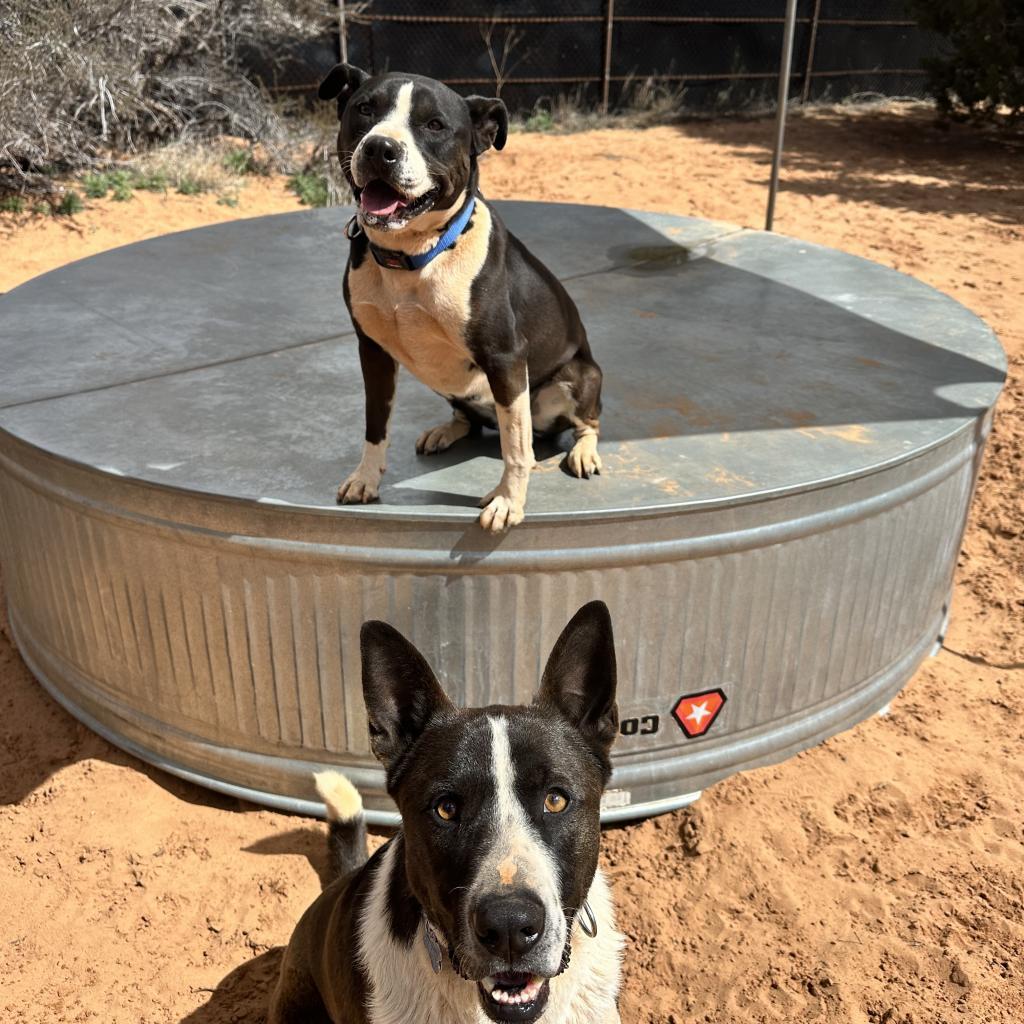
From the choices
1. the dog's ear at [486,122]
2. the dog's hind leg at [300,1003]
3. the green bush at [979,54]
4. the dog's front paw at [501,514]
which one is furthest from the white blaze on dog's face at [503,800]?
the green bush at [979,54]

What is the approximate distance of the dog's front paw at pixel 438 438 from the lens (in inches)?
133

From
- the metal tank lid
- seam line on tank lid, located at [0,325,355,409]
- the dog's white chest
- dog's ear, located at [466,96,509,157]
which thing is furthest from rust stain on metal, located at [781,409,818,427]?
seam line on tank lid, located at [0,325,355,409]

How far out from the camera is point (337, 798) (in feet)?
8.77

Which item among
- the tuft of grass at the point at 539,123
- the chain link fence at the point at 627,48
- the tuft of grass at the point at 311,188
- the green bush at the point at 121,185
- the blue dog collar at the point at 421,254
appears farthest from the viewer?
the tuft of grass at the point at 539,123

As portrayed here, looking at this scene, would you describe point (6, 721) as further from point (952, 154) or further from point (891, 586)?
point (952, 154)

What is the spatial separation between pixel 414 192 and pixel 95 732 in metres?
2.44

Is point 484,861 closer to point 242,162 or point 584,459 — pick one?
point 584,459

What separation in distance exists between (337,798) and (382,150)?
158 centimetres

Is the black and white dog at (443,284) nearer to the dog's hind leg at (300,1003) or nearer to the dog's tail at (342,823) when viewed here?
the dog's tail at (342,823)

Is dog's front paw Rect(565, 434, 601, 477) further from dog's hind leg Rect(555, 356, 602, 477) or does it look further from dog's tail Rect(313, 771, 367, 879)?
dog's tail Rect(313, 771, 367, 879)

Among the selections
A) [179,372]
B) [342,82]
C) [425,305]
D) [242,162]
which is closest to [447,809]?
[425,305]

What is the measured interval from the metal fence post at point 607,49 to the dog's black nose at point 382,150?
11.8 meters

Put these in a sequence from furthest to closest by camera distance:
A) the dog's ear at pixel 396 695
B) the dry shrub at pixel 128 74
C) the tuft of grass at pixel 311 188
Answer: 1. the tuft of grass at pixel 311 188
2. the dry shrub at pixel 128 74
3. the dog's ear at pixel 396 695

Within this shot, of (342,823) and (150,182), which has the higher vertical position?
(150,182)
